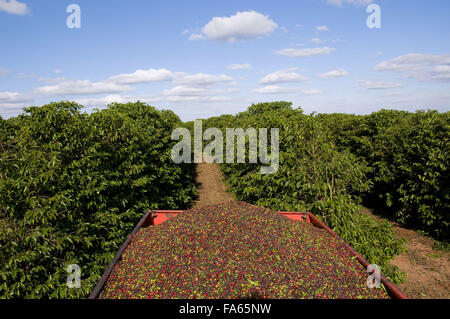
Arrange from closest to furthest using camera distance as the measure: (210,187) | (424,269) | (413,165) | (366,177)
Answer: (424,269) < (366,177) < (413,165) < (210,187)

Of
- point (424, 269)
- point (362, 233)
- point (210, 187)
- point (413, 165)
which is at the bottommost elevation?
point (424, 269)

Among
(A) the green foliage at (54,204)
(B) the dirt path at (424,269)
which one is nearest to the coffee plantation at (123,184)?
(A) the green foliage at (54,204)

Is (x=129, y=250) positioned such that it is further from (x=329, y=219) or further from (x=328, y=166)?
(x=328, y=166)

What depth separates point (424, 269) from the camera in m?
6.54

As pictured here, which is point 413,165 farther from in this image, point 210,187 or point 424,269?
point 210,187

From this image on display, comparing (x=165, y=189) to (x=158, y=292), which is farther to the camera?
(x=165, y=189)

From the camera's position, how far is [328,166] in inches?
244

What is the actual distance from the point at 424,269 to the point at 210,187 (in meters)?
11.2

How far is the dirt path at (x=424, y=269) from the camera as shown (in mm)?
5660

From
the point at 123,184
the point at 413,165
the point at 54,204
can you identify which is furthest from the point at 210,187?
the point at 54,204

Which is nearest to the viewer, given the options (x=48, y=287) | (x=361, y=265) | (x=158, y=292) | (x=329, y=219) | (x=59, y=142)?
(x=158, y=292)

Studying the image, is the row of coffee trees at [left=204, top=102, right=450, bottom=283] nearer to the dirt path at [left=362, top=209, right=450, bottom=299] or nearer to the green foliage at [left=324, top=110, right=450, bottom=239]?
the green foliage at [left=324, top=110, right=450, bottom=239]

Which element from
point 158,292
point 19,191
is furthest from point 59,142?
point 158,292
